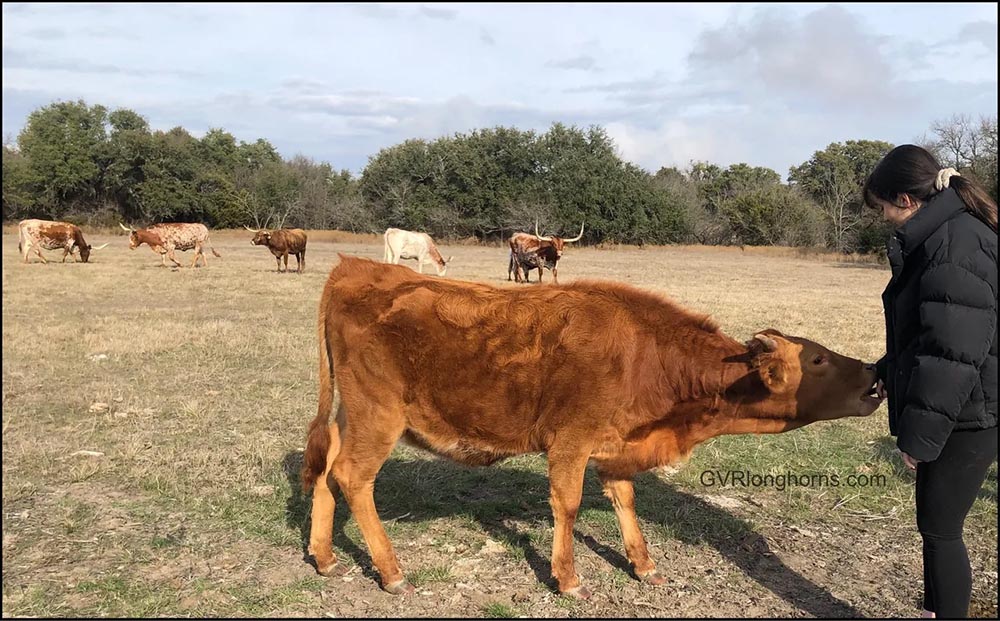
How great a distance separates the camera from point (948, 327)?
9.02 ft

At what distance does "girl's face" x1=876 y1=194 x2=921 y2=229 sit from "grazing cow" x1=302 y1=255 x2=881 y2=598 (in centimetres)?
85

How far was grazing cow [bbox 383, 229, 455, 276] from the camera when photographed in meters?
25.1

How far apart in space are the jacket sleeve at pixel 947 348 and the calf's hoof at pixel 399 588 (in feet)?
8.58

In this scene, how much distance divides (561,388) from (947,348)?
6.00ft

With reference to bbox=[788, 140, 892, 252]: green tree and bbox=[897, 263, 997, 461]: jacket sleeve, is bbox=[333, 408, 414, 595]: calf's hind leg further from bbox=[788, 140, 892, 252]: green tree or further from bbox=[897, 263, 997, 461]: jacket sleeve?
bbox=[788, 140, 892, 252]: green tree

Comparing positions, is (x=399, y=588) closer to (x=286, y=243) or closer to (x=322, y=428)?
(x=322, y=428)

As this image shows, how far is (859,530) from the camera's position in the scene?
4.82 meters

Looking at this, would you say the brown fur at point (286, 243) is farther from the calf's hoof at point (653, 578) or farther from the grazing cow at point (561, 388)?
the calf's hoof at point (653, 578)

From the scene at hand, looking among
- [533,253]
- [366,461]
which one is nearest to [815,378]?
[366,461]

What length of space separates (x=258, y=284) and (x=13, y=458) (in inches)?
565

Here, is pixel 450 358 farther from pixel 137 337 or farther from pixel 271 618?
pixel 137 337

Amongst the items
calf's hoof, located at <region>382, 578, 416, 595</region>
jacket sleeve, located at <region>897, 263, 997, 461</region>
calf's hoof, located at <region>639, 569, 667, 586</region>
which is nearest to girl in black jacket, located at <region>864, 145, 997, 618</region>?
jacket sleeve, located at <region>897, 263, 997, 461</region>

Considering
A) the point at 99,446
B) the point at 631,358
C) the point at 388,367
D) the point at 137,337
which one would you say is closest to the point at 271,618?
the point at 388,367

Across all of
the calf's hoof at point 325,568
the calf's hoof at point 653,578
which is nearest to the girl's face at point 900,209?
the calf's hoof at point 653,578
